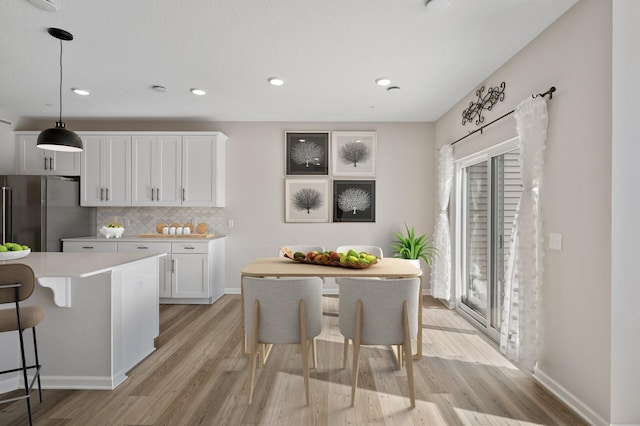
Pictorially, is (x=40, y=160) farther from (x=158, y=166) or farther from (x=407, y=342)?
(x=407, y=342)

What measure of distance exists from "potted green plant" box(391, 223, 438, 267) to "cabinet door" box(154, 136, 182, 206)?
124 inches

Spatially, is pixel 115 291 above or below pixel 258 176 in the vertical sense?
below

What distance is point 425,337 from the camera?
11.6 ft

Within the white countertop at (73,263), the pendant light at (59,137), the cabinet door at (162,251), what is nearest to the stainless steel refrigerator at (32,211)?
the cabinet door at (162,251)

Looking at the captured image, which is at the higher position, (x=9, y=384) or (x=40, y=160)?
(x=40, y=160)

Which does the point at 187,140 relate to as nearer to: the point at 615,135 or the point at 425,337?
the point at 425,337

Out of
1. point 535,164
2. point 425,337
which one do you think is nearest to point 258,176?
point 425,337

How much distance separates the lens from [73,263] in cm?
257

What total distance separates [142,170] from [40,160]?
146 centimetres

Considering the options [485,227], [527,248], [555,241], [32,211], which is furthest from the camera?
[32,211]

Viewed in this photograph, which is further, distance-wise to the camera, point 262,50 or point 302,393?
point 262,50

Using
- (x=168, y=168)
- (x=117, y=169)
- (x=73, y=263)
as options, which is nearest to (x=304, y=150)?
(x=168, y=168)

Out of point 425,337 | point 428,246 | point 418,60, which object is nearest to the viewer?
point 418,60

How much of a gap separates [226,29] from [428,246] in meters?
3.92
